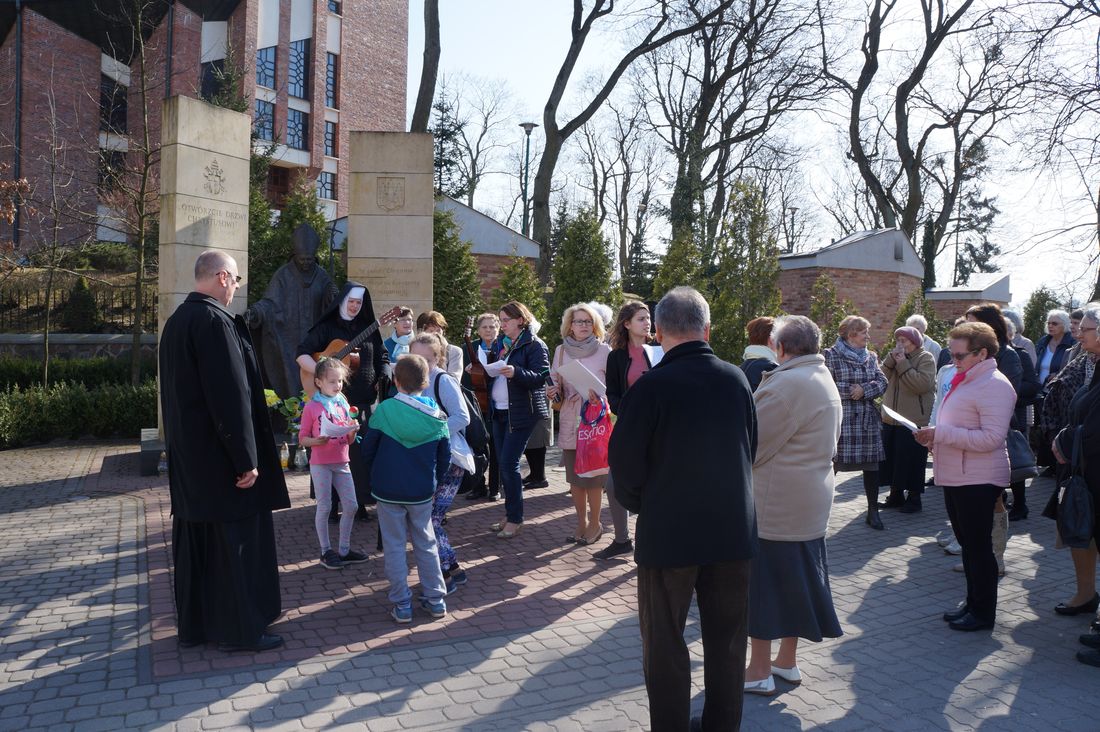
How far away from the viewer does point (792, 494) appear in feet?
13.0

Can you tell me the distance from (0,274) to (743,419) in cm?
1935

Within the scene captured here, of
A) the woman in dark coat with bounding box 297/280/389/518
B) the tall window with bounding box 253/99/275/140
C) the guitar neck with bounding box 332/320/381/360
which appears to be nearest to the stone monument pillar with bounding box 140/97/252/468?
the woman in dark coat with bounding box 297/280/389/518

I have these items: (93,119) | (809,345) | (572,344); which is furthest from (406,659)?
(93,119)

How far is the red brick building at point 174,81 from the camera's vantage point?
2489 cm

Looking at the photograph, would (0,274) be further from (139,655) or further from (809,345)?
(809,345)

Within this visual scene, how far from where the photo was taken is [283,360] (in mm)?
10039

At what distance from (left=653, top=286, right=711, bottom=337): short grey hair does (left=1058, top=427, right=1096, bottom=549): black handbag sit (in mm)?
2930

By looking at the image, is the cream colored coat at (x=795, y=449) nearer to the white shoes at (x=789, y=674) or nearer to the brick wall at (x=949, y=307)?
the white shoes at (x=789, y=674)

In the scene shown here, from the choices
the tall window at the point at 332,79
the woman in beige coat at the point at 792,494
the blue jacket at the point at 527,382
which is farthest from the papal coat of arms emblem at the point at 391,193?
the tall window at the point at 332,79

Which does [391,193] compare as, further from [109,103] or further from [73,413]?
[109,103]

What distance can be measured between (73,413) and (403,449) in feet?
33.8

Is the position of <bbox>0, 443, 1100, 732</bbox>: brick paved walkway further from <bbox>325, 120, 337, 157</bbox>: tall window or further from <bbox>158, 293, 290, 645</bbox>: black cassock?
<bbox>325, 120, 337, 157</bbox>: tall window

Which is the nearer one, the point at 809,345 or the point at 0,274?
the point at 809,345

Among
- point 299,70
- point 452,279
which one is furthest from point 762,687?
point 299,70
